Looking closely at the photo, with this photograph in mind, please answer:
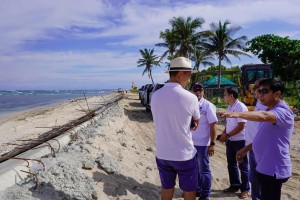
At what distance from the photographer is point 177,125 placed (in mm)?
3281

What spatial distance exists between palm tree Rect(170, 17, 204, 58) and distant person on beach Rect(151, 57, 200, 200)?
2986 centimetres

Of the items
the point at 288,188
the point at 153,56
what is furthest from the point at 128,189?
the point at 153,56

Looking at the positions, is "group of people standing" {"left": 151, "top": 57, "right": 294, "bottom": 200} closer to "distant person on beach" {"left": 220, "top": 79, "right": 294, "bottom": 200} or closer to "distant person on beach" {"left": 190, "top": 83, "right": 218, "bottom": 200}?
"distant person on beach" {"left": 220, "top": 79, "right": 294, "bottom": 200}

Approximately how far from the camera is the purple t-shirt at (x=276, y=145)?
9.71 feet

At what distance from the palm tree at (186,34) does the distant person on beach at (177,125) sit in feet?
98.0

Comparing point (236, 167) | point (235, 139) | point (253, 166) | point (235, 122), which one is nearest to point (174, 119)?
point (253, 166)

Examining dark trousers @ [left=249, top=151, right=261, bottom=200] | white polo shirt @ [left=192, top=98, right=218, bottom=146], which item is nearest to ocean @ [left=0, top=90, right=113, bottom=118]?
white polo shirt @ [left=192, top=98, right=218, bottom=146]

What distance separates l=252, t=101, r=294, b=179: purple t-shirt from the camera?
9.71 ft

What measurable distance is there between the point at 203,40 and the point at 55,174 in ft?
101

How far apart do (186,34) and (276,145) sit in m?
30.5

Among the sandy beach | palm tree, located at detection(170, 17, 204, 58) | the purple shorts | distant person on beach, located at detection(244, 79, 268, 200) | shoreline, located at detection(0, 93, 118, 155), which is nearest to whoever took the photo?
the purple shorts

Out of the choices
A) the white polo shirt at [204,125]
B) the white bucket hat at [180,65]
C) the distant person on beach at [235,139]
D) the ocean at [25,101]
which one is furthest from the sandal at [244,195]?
the ocean at [25,101]

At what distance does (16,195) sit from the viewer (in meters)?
3.54

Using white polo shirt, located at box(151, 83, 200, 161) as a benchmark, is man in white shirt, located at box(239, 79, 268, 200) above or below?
below
